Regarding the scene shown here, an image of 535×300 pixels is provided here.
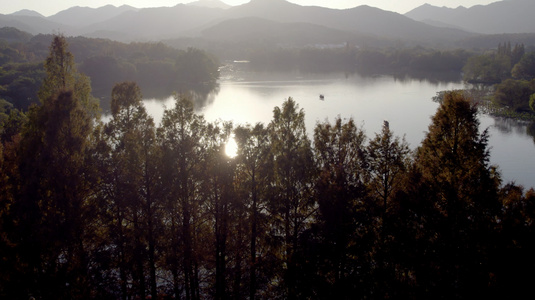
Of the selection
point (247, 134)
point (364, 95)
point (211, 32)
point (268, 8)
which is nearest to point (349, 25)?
point (268, 8)

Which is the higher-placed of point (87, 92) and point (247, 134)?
point (87, 92)

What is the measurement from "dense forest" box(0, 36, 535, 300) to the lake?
346 inches

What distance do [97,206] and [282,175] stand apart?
124 inches

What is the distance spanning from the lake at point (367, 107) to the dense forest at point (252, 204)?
880cm

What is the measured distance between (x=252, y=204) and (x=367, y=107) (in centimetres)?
2297

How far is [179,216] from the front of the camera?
22.6 feet

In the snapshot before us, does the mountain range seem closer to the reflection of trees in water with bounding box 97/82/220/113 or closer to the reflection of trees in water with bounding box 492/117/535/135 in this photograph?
the reflection of trees in water with bounding box 97/82/220/113

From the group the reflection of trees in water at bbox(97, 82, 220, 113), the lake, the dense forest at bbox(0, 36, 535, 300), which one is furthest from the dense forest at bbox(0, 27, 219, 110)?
the dense forest at bbox(0, 36, 535, 300)

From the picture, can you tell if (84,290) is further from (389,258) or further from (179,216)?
(389,258)

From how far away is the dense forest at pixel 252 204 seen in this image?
5.89m

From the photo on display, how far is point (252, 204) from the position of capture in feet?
22.5

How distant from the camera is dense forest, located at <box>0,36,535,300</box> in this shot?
19.3 feet

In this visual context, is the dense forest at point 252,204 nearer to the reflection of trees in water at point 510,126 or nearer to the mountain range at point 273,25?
the reflection of trees in water at point 510,126

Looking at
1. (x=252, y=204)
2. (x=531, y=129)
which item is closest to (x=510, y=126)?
(x=531, y=129)
